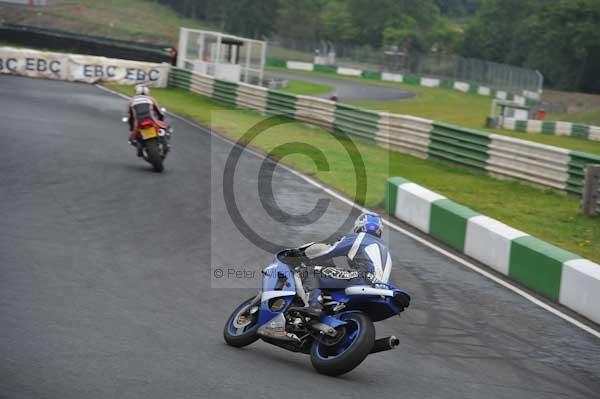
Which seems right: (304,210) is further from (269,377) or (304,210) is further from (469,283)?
(269,377)

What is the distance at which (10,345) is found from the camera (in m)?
6.88

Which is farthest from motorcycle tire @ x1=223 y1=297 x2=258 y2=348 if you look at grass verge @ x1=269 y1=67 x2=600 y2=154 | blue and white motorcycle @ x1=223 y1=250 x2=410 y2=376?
grass verge @ x1=269 y1=67 x2=600 y2=154

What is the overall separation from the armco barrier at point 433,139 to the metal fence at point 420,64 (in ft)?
97.6

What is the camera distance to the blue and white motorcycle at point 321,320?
6.82 meters

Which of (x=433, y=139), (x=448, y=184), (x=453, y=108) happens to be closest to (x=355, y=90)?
(x=453, y=108)

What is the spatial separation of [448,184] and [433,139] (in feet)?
12.7

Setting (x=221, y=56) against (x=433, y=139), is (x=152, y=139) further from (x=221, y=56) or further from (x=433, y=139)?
(x=221, y=56)

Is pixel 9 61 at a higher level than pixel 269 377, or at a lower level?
higher

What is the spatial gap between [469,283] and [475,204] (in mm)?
5911

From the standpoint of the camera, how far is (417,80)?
68000 millimetres

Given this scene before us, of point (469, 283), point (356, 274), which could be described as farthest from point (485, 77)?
point (356, 274)

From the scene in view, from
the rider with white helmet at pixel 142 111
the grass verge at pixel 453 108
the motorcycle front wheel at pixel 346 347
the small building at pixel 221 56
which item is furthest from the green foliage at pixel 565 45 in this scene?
the motorcycle front wheel at pixel 346 347

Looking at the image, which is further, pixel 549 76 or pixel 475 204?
pixel 549 76

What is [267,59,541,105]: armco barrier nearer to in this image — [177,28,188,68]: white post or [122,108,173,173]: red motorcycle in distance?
[177,28,188,68]: white post
